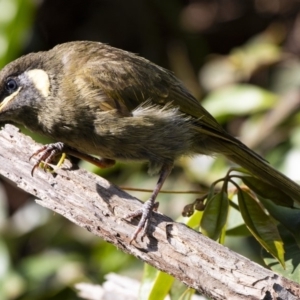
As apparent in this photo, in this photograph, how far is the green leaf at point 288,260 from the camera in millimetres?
2826

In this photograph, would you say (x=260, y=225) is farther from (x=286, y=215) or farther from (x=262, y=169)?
(x=262, y=169)

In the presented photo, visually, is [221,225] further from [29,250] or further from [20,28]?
[29,250]

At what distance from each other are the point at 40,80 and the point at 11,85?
0.15 metres

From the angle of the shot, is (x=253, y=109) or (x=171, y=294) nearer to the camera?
(x=171, y=294)

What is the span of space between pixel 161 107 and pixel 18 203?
11.5 ft

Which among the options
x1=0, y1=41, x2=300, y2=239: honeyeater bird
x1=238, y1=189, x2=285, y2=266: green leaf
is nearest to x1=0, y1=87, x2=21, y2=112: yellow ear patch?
x1=0, y1=41, x2=300, y2=239: honeyeater bird

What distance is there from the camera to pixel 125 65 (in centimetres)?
355

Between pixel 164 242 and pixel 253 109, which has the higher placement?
pixel 253 109

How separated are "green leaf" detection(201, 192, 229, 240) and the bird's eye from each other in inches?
51.2

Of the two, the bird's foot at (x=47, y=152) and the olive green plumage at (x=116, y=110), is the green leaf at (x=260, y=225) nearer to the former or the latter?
the olive green plumage at (x=116, y=110)

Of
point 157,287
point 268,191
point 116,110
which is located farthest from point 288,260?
point 116,110

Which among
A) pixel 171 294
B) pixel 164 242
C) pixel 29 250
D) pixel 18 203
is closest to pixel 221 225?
pixel 164 242

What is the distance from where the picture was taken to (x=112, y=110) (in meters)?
3.40

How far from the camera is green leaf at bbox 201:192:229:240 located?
112 inches
